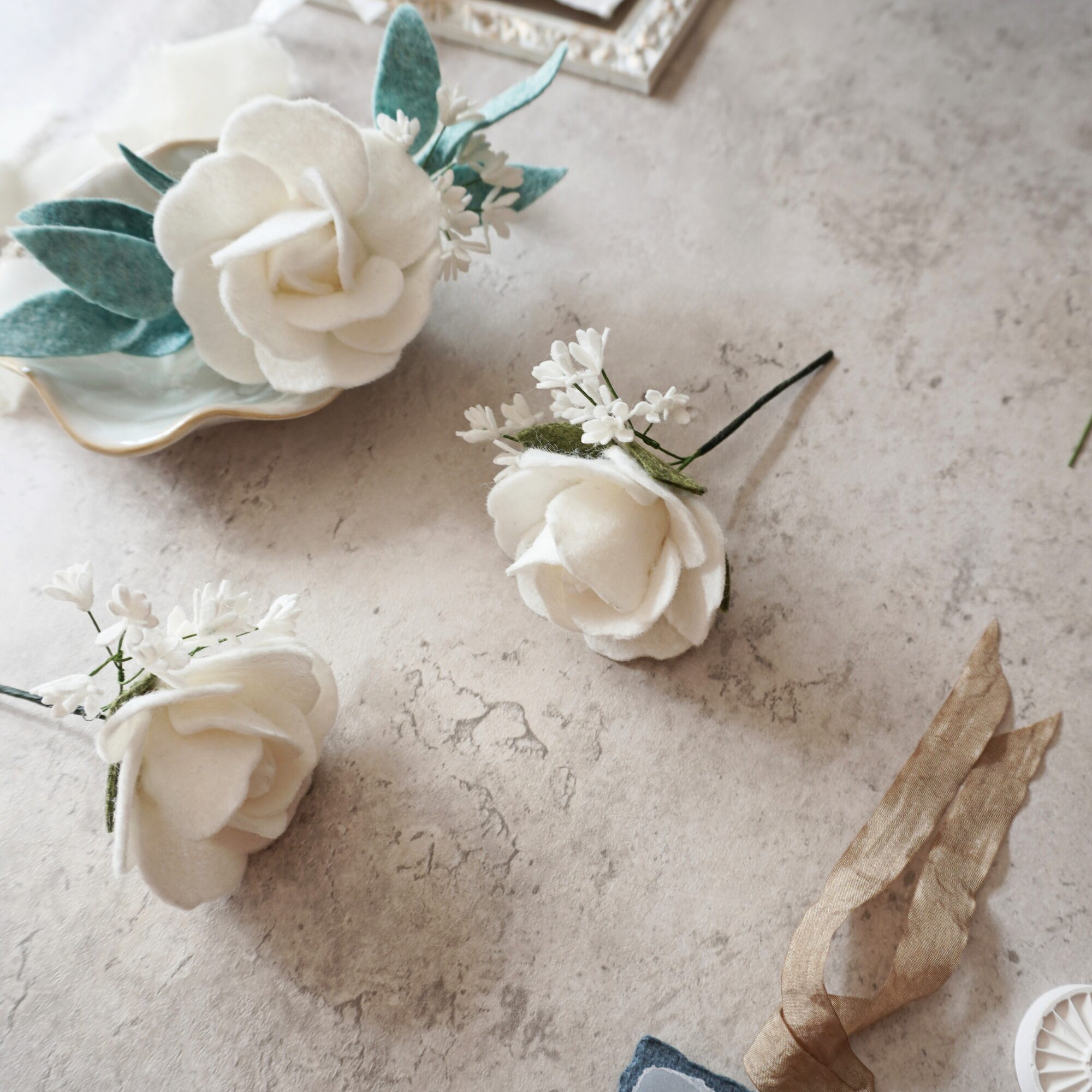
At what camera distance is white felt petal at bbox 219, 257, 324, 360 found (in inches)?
19.2

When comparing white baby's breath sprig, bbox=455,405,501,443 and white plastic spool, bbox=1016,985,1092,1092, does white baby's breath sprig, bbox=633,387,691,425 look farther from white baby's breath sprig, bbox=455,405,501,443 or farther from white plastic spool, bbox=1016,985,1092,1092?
white plastic spool, bbox=1016,985,1092,1092

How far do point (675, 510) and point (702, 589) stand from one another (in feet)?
0.15

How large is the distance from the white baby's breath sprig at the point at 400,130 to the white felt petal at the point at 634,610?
266mm

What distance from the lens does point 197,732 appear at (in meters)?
0.44

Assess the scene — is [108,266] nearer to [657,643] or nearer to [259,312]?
[259,312]

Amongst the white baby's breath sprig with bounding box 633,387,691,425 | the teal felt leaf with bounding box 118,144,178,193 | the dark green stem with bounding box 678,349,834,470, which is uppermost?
the white baby's breath sprig with bounding box 633,387,691,425

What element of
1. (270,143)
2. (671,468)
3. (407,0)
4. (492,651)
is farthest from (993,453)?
(407,0)

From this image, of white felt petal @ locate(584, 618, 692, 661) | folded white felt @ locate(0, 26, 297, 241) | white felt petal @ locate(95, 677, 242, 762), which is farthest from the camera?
folded white felt @ locate(0, 26, 297, 241)

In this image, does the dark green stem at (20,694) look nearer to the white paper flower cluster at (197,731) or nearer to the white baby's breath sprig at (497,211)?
the white paper flower cluster at (197,731)

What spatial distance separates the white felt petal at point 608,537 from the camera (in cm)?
45

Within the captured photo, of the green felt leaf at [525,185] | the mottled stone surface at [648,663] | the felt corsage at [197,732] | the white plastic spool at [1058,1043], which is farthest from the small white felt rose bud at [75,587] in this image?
the white plastic spool at [1058,1043]

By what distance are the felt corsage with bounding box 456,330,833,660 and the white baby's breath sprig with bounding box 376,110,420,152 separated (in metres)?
0.16

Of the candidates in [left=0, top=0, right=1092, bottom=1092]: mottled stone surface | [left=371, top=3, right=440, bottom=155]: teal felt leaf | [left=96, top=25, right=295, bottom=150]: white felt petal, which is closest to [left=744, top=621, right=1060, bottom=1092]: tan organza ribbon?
[left=0, top=0, right=1092, bottom=1092]: mottled stone surface

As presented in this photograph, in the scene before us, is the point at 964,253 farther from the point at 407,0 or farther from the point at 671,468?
the point at 407,0
